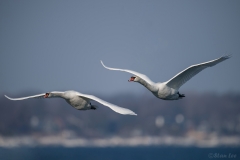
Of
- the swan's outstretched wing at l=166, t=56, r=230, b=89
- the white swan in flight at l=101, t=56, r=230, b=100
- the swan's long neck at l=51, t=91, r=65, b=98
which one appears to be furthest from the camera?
the swan's long neck at l=51, t=91, r=65, b=98

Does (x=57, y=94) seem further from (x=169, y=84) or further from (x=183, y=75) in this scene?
(x=183, y=75)

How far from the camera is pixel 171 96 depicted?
2542 cm

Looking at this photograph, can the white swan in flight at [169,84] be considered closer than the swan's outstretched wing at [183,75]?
No

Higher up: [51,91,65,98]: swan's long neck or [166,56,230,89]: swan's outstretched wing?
[166,56,230,89]: swan's outstretched wing

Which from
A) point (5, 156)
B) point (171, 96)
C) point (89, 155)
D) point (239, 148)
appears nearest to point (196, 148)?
point (239, 148)

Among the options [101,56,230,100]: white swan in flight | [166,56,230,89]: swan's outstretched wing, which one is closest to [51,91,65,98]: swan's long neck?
[101,56,230,100]: white swan in flight

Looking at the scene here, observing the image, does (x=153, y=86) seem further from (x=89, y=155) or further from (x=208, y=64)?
(x=89, y=155)

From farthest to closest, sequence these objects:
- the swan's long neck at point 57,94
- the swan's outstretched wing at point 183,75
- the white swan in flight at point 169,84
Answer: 1. the swan's long neck at point 57,94
2. the white swan in flight at point 169,84
3. the swan's outstretched wing at point 183,75

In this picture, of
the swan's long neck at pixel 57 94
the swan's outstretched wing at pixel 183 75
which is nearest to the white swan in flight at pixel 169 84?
the swan's outstretched wing at pixel 183 75

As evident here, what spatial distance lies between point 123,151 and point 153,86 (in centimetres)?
3000

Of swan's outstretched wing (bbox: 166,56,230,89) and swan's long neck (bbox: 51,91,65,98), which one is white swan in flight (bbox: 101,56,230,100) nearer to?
swan's outstretched wing (bbox: 166,56,230,89)

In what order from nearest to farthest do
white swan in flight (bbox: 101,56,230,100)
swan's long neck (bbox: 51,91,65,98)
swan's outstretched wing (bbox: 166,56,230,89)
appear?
1. swan's outstretched wing (bbox: 166,56,230,89)
2. white swan in flight (bbox: 101,56,230,100)
3. swan's long neck (bbox: 51,91,65,98)

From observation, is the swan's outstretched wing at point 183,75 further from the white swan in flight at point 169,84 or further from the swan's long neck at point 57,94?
the swan's long neck at point 57,94

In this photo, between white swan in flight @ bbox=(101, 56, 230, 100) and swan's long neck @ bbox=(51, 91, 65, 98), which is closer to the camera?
white swan in flight @ bbox=(101, 56, 230, 100)
